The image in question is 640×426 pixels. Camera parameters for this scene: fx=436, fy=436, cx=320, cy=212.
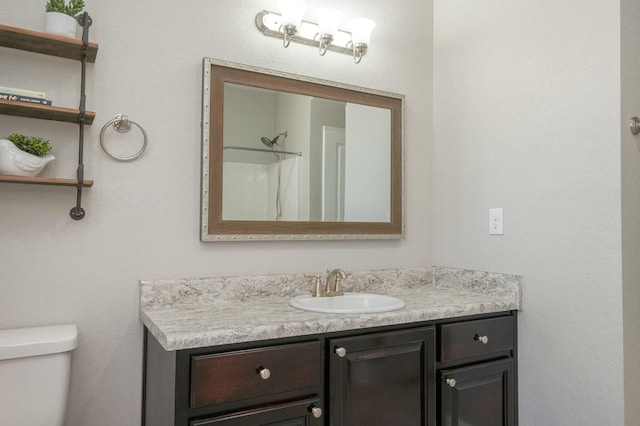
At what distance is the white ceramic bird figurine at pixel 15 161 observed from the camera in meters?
1.35

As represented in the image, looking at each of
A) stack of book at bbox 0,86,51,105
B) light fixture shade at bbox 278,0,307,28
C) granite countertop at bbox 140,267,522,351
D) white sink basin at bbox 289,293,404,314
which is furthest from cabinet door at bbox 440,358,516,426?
stack of book at bbox 0,86,51,105

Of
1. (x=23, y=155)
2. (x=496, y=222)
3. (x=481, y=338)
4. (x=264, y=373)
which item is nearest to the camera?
(x=264, y=373)

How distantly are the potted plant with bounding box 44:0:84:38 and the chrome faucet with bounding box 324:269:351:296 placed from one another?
50.7 inches

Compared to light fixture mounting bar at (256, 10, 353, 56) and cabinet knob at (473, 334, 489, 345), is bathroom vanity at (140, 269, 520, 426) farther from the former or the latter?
light fixture mounting bar at (256, 10, 353, 56)

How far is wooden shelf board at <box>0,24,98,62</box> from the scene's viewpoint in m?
1.36

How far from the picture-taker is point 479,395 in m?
1.68

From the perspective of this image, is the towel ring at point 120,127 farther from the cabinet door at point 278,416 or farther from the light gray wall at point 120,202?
the cabinet door at point 278,416

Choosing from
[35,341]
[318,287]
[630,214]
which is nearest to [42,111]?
[35,341]

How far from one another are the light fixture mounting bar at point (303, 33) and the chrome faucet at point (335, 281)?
3.26ft

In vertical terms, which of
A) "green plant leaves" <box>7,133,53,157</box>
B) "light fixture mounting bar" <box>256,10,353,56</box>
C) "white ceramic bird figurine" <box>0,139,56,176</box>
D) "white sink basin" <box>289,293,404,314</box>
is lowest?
"white sink basin" <box>289,293,404,314</box>

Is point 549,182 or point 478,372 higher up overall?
point 549,182

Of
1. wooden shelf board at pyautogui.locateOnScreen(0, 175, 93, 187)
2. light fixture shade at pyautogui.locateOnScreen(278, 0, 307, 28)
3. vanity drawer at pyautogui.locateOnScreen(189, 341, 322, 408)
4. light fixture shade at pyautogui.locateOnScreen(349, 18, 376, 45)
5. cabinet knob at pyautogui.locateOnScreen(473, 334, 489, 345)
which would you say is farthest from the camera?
light fixture shade at pyautogui.locateOnScreen(349, 18, 376, 45)

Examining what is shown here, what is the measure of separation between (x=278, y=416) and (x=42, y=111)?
1.20m

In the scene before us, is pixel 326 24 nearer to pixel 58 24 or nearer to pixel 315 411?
pixel 58 24
